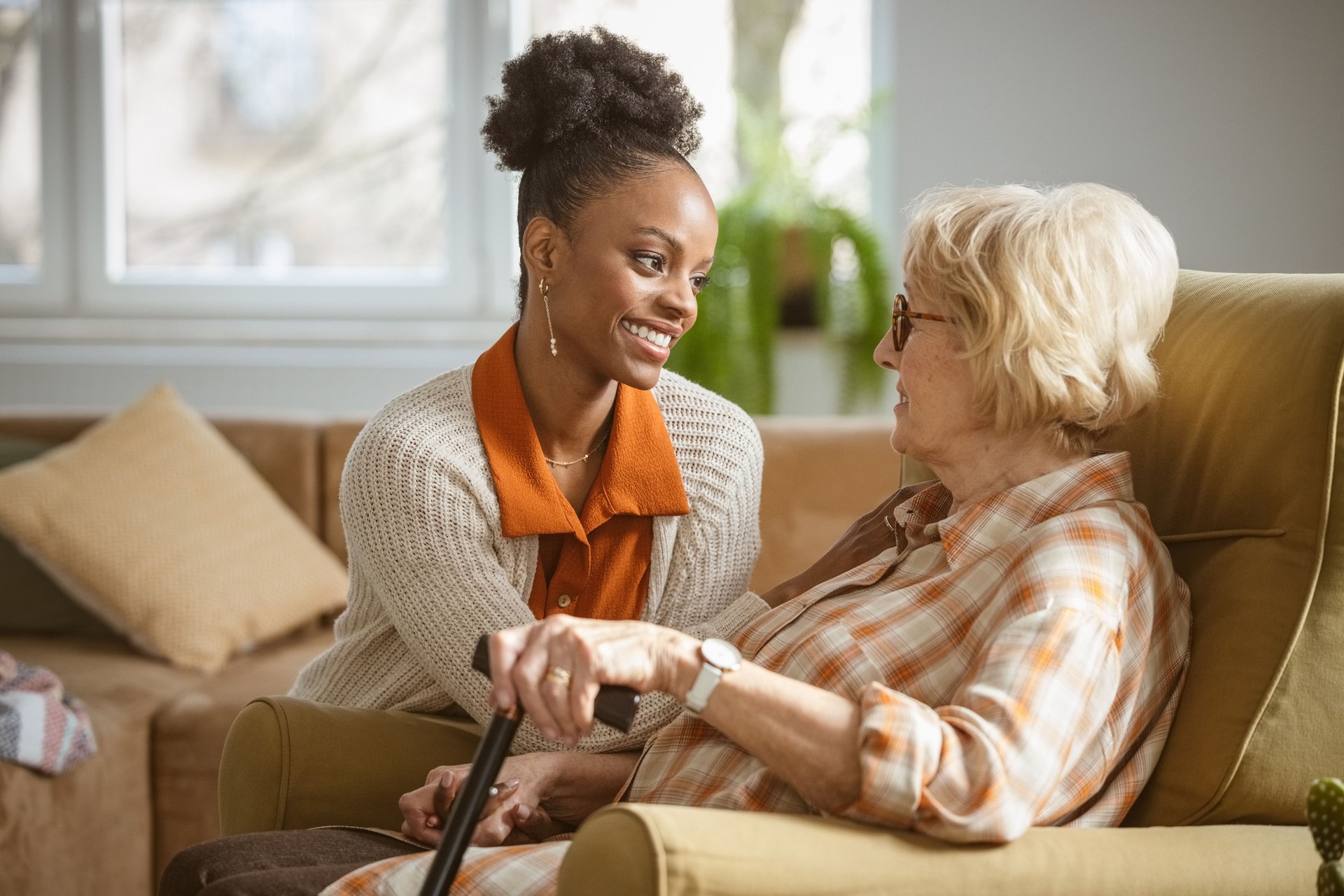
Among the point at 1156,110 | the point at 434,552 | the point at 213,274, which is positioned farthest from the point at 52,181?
the point at 1156,110

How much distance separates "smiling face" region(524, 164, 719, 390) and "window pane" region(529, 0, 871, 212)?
2048 mm

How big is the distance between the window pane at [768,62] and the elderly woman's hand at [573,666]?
2.65 m

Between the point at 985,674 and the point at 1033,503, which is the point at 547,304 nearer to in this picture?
the point at 1033,503

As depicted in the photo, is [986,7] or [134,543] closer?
[134,543]

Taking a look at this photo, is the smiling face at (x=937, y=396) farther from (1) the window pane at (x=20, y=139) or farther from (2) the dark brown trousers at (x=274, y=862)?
(1) the window pane at (x=20, y=139)

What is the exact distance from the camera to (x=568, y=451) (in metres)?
1.72

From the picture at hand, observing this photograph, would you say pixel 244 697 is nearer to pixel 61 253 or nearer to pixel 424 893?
pixel 424 893

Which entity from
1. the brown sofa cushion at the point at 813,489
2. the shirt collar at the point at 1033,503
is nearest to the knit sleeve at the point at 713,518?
the shirt collar at the point at 1033,503

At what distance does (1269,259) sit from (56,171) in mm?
3275

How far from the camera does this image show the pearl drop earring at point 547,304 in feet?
5.49

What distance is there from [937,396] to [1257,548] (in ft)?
1.13

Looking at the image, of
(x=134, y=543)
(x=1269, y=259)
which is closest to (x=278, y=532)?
(x=134, y=543)

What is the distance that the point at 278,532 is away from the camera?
9.02 ft

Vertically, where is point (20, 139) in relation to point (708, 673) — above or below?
above
